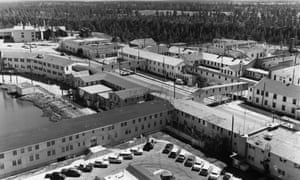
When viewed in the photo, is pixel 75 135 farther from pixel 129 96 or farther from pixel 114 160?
pixel 129 96

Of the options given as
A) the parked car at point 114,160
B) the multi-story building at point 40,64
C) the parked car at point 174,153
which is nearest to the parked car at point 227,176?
the parked car at point 174,153

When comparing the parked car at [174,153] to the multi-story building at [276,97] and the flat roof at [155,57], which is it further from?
the flat roof at [155,57]

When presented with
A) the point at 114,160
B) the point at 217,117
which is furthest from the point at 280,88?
the point at 114,160

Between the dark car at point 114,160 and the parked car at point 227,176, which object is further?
the dark car at point 114,160

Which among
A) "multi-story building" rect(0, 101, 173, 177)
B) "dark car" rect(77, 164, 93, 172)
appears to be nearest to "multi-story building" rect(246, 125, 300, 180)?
"multi-story building" rect(0, 101, 173, 177)

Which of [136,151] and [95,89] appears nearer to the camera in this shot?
[136,151]

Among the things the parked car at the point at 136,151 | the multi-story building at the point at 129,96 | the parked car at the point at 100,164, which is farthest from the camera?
the multi-story building at the point at 129,96

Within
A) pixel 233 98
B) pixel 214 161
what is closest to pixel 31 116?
pixel 214 161
